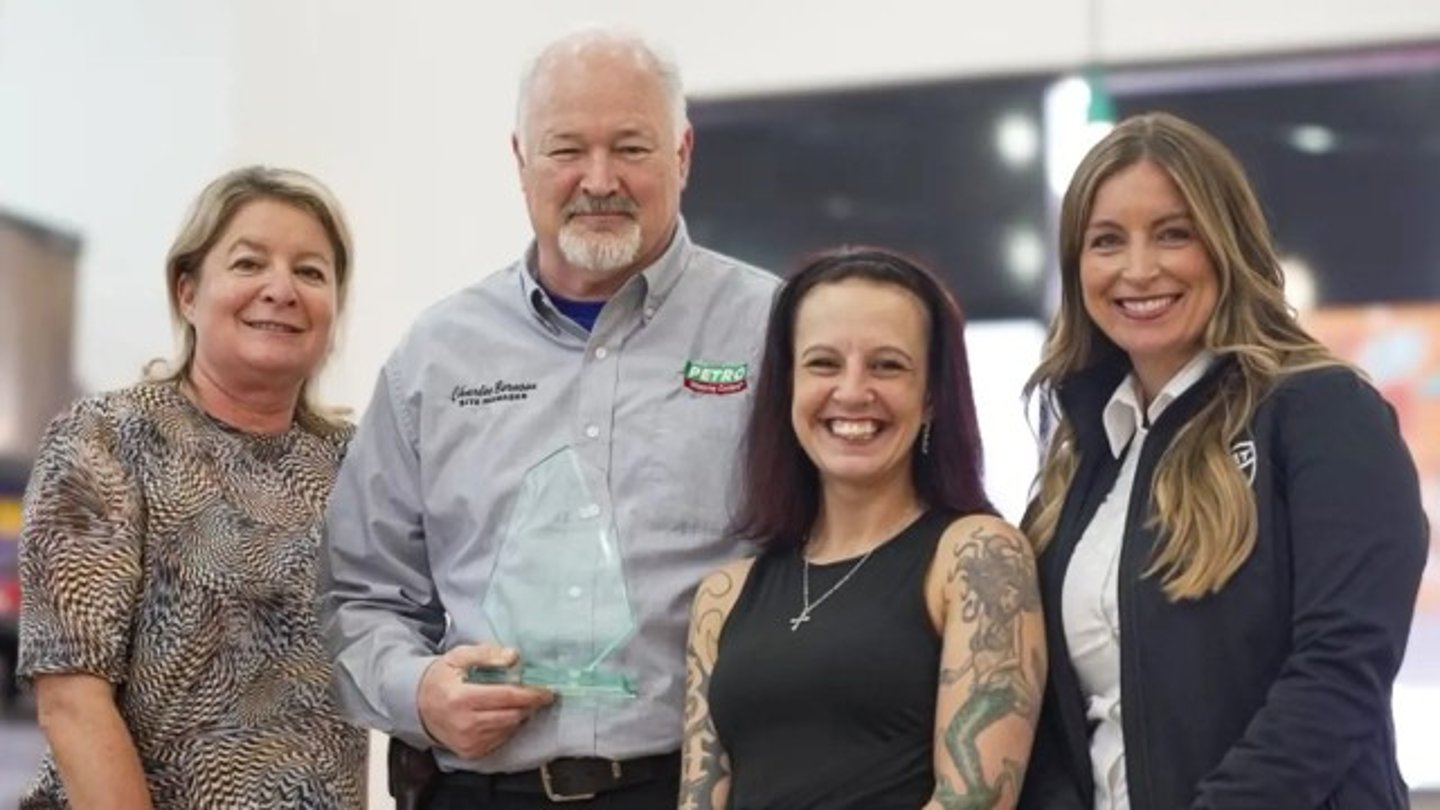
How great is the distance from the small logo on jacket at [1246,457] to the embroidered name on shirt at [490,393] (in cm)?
93

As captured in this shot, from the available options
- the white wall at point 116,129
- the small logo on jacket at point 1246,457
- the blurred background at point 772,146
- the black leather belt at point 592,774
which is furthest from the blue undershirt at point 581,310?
the white wall at point 116,129

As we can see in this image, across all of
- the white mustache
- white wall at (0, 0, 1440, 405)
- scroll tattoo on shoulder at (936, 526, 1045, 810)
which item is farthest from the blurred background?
scroll tattoo on shoulder at (936, 526, 1045, 810)

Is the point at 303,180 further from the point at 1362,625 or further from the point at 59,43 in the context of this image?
the point at 59,43

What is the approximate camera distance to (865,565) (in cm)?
210

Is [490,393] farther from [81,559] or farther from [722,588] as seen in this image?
[81,559]

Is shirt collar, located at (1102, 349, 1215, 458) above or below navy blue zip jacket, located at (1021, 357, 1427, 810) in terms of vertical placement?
above

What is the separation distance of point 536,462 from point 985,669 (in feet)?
2.29

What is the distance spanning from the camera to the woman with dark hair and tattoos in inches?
78.2

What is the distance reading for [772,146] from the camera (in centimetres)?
441

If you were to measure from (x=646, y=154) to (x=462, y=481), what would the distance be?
50 cm

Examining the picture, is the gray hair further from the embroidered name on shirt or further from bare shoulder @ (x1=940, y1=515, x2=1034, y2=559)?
bare shoulder @ (x1=940, y1=515, x2=1034, y2=559)

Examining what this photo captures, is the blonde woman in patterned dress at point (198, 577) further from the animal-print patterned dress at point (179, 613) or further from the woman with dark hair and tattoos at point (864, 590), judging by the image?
the woman with dark hair and tattoos at point (864, 590)

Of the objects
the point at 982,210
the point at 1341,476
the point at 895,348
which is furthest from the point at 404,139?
the point at 1341,476

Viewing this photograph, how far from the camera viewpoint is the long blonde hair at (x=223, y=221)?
2.51 metres
